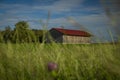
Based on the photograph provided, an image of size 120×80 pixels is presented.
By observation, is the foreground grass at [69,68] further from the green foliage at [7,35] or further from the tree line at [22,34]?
the green foliage at [7,35]

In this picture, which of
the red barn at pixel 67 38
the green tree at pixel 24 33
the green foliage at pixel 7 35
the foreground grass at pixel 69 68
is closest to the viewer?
the foreground grass at pixel 69 68

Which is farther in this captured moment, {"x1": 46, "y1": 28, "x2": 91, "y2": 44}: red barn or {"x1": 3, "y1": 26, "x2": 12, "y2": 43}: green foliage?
{"x1": 3, "y1": 26, "x2": 12, "y2": 43}: green foliage

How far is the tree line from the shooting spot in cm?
351

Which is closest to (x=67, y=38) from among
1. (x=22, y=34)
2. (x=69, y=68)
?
(x=22, y=34)

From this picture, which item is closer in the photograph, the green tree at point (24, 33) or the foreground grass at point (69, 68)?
the foreground grass at point (69, 68)

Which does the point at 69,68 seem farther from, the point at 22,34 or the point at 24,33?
the point at 22,34

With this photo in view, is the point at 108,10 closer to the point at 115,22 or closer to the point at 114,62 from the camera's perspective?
the point at 115,22

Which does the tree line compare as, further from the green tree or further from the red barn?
the red barn

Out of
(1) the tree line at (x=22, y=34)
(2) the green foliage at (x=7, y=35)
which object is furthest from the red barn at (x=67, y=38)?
(2) the green foliage at (x=7, y=35)

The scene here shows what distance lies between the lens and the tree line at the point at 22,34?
3512 mm

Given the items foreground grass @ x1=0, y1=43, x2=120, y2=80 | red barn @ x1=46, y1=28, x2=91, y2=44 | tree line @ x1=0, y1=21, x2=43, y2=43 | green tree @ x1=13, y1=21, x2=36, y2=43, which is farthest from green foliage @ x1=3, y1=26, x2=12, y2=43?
foreground grass @ x1=0, y1=43, x2=120, y2=80

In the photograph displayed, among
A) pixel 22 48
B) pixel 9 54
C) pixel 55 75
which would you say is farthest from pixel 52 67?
pixel 22 48

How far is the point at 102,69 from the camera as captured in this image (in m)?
2.29

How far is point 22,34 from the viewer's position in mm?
4035
